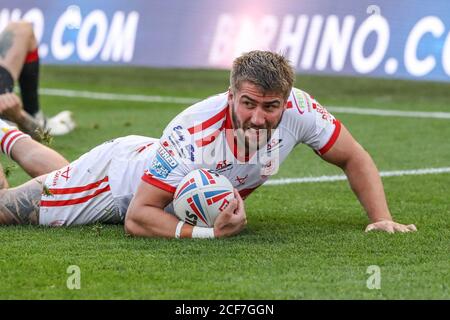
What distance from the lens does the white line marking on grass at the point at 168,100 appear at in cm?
1251

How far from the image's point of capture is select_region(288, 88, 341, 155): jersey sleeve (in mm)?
6438

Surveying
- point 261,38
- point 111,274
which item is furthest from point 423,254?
point 261,38

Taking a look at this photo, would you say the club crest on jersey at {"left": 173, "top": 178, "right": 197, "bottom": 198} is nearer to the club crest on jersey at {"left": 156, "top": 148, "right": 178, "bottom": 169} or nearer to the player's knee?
the club crest on jersey at {"left": 156, "top": 148, "right": 178, "bottom": 169}

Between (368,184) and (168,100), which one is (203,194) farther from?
(168,100)

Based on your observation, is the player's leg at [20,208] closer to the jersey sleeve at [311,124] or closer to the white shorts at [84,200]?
the white shorts at [84,200]

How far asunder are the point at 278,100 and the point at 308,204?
5.85 ft

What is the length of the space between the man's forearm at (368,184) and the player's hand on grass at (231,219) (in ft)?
2.28

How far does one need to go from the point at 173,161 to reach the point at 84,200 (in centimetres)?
84

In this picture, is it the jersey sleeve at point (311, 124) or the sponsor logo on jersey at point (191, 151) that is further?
the jersey sleeve at point (311, 124)

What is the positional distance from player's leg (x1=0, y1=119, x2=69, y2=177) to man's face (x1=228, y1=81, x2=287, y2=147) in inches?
67.3

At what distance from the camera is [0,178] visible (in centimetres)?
711

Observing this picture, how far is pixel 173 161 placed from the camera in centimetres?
633

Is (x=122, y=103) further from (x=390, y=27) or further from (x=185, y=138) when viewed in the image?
(x=185, y=138)

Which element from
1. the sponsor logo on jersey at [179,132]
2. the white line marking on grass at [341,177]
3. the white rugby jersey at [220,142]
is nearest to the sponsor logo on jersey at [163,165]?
the white rugby jersey at [220,142]
